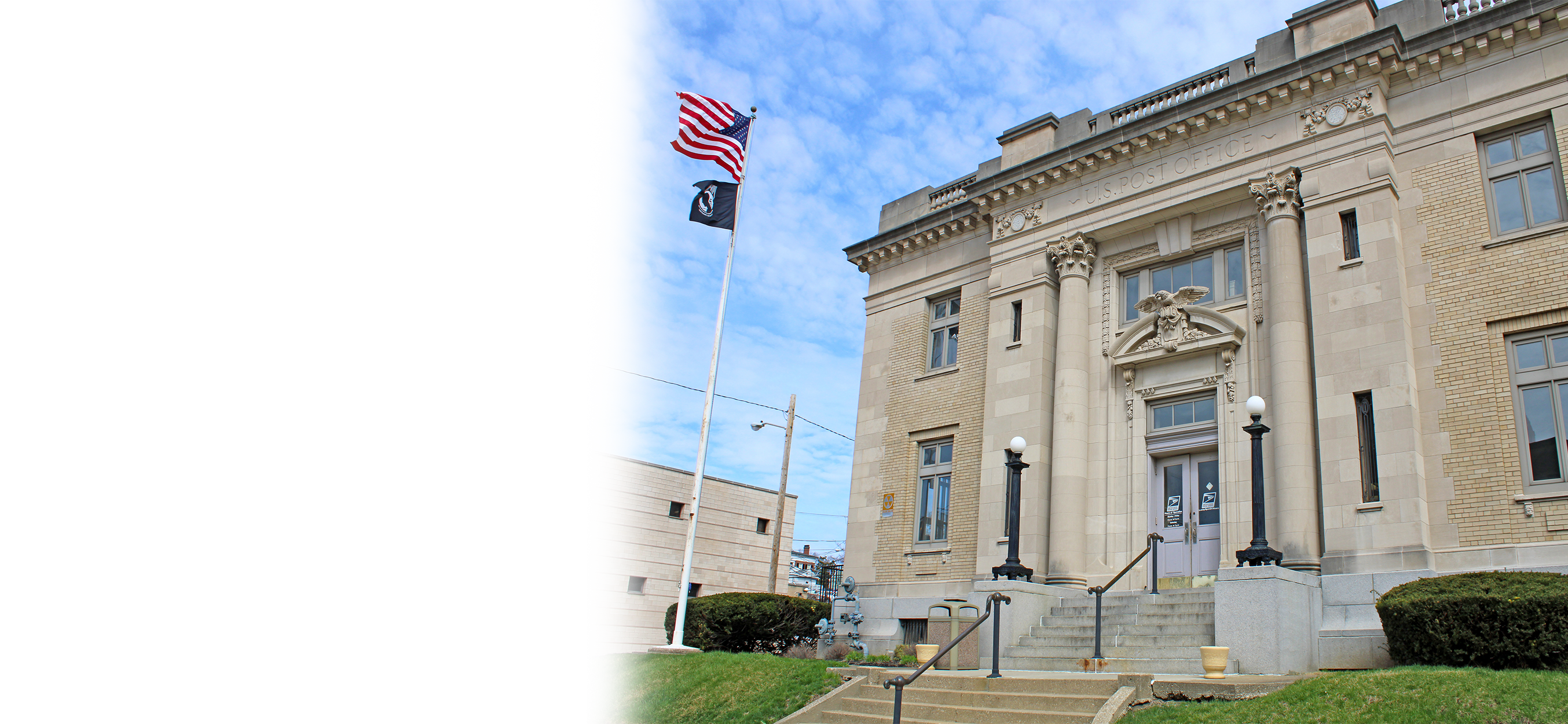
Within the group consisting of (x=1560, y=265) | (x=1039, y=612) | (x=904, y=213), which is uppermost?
(x=904, y=213)

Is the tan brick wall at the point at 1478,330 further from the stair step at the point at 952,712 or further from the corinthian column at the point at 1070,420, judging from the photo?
the stair step at the point at 952,712

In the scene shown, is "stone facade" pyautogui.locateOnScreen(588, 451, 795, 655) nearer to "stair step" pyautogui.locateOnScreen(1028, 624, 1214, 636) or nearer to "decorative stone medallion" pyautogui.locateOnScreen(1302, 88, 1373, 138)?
"stair step" pyautogui.locateOnScreen(1028, 624, 1214, 636)

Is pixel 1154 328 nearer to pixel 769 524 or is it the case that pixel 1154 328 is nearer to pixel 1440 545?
pixel 1440 545

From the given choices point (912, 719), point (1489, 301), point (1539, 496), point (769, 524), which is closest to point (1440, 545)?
point (1539, 496)

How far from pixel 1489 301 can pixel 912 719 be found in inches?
419

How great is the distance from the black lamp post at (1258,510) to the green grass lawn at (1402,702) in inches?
118

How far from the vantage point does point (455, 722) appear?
491 centimetres

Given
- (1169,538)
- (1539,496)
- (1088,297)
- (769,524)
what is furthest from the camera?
(769,524)

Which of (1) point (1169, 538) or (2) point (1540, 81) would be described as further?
(1) point (1169, 538)

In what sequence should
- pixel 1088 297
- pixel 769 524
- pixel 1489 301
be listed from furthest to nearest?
pixel 769 524 < pixel 1088 297 < pixel 1489 301

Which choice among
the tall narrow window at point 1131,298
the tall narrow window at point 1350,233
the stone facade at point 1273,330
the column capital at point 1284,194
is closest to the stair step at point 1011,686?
the stone facade at point 1273,330

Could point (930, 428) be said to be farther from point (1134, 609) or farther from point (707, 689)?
point (707, 689)

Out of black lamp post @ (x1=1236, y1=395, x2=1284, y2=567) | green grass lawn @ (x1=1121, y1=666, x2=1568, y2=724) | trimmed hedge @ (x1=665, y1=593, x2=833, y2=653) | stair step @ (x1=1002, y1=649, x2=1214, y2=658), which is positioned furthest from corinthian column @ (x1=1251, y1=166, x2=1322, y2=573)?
trimmed hedge @ (x1=665, y1=593, x2=833, y2=653)

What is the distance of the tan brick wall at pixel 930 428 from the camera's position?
806 inches
